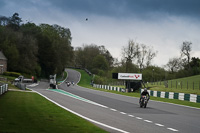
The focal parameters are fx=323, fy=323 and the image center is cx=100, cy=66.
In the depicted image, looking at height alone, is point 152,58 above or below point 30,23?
below

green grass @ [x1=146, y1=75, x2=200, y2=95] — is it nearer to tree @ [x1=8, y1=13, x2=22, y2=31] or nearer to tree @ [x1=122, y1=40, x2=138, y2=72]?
tree @ [x1=122, y1=40, x2=138, y2=72]

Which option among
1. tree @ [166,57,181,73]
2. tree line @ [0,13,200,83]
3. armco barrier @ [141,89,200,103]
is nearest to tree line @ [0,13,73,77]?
tree line @ [0,13,200,83]

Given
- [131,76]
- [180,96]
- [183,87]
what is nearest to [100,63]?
[131,76]

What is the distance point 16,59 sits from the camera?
91562 mm

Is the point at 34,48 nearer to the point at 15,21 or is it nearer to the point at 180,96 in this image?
the point at 15,21

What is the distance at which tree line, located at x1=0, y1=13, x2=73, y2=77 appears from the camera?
92.2m

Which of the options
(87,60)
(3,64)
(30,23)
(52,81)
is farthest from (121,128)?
(87,60)

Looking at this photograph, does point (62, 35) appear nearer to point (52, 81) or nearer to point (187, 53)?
point (187, 53)

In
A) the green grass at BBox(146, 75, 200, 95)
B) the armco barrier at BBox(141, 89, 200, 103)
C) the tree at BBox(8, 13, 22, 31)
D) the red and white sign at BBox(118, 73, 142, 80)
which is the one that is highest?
the tree at BBox(8, 13, 22, 31)

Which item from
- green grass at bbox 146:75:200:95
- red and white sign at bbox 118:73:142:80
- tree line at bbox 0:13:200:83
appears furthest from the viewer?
tree line at bbox 0:13:200:83

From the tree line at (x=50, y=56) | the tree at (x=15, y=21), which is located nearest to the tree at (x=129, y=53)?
the tree line at (x=50, y=56)

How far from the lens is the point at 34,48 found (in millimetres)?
95562

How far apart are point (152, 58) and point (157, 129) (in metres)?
82.5

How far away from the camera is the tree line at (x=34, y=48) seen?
92.2 meters
